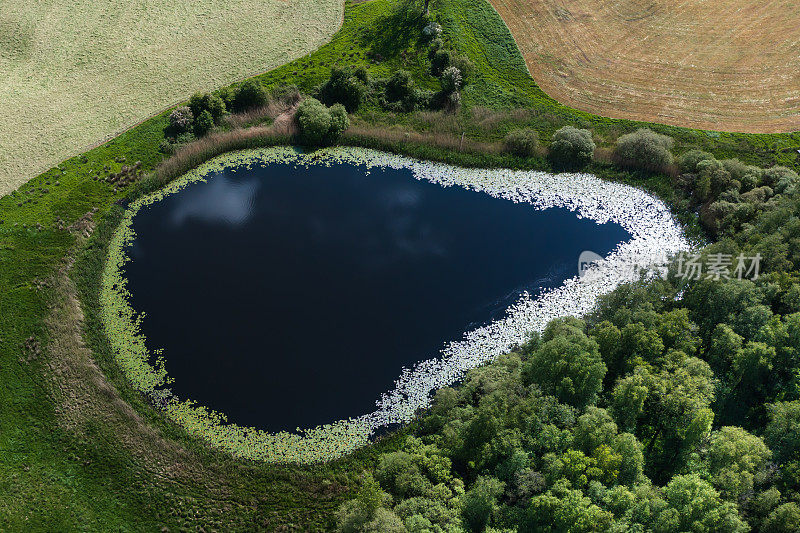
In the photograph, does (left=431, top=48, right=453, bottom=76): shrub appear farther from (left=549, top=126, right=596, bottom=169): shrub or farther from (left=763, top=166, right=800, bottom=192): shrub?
(left=763, top=166, right=800, bottom=192): shrub

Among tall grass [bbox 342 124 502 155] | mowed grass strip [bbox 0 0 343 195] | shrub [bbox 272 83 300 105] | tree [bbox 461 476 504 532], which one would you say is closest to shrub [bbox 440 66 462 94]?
tall grass [bbox 342 124 502 155]

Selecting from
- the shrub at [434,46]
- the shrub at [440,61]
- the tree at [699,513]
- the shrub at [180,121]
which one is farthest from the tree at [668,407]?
the shrub at [180,121]

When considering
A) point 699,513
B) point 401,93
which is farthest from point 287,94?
point 699,513

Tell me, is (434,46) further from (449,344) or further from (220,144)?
(449,344)

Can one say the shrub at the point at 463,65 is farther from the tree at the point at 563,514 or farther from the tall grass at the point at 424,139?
the tree at the point at 563,514

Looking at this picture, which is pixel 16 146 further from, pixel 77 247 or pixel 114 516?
pixel 114 516

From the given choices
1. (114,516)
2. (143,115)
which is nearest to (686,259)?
(114,516)
